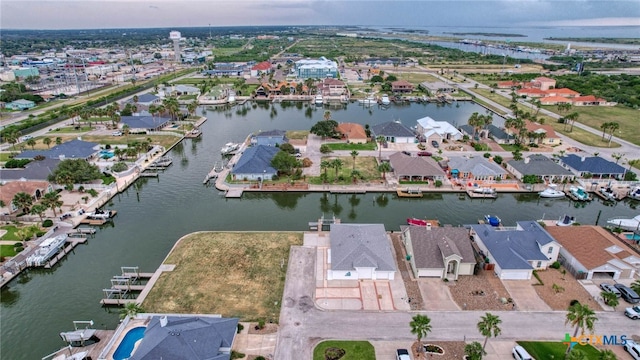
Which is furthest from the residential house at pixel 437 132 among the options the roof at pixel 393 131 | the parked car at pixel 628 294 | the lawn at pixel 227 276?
the parked car at pixel 628 294

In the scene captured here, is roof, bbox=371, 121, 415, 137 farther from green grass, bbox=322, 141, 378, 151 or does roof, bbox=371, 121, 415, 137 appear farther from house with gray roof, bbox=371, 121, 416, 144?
green grass, bbox=322, 141, 378, 151

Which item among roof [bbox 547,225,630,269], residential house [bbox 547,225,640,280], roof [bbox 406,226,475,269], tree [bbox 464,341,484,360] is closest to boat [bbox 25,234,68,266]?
roof [bbox 406,226,475,269]

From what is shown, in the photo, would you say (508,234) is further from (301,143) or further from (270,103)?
(270,103)

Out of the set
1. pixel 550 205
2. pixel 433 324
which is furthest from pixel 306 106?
pixel 433 324

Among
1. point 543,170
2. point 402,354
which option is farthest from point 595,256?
point 543,170

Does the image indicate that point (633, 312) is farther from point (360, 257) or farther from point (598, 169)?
point (598, 169)

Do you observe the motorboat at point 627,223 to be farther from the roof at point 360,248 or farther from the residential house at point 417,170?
the roof at point 360,248
